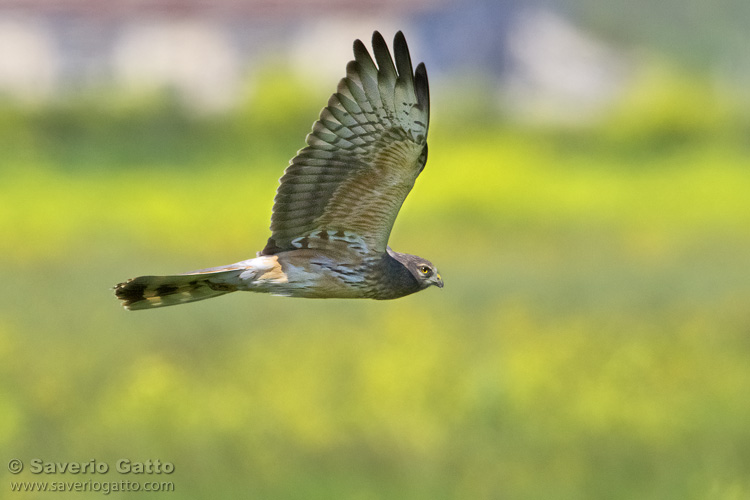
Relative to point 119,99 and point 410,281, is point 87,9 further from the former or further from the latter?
point 410,281

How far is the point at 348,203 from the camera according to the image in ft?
26.2

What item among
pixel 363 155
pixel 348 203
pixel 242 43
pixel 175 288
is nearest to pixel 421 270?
pixel 348 203

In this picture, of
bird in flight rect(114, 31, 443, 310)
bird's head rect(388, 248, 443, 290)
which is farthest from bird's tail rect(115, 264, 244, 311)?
bird's head rect(388, 248, 443, 290)

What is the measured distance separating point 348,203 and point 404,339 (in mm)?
7376

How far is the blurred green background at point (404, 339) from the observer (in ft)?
41.5

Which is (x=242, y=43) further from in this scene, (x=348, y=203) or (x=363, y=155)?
(x=363, y=155)

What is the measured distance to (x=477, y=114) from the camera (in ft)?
89.2

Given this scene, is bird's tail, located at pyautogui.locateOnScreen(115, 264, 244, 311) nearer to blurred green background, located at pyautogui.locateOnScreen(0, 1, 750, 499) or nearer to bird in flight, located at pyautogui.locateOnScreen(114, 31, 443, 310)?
bird in flight, located at pyautogui.locateOnScreen(114, 31, 443, 310)

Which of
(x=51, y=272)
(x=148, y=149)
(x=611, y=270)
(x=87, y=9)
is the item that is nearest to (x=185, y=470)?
(x=51, y=272)

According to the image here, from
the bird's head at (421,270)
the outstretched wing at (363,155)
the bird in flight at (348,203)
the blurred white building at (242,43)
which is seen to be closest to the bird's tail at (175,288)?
the bird in flight at (348,203)

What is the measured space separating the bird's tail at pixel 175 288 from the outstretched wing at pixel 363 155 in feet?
1.26

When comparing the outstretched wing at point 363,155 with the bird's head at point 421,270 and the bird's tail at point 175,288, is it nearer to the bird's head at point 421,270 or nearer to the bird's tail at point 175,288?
the bird's head at point 421,270

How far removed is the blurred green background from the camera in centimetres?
1266

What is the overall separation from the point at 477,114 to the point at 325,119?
19.6m
